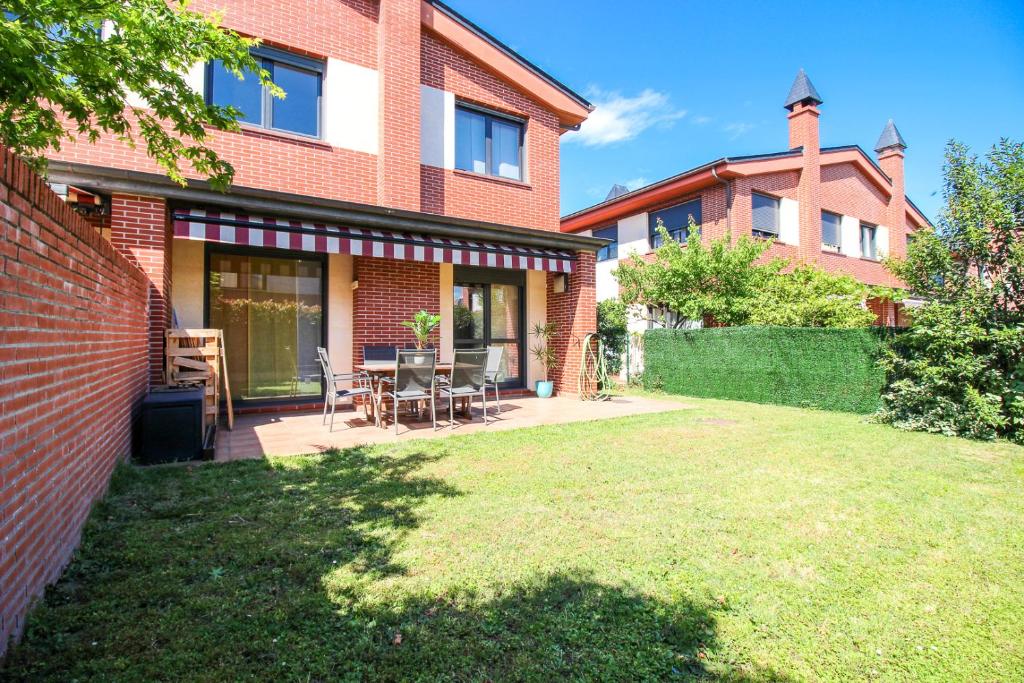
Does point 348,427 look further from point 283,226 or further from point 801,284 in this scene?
point 801,284

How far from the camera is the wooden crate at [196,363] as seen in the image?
7.38 m

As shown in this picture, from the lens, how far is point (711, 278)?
46.3 feet

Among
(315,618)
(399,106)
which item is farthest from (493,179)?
(315,618)

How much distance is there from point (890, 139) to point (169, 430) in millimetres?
28151

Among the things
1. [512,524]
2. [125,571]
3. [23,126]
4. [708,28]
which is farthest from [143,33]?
[708,28]

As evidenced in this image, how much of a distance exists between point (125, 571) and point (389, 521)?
168 centimetres

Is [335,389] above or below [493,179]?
below

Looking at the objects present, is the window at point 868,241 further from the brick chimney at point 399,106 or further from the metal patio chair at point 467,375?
the metal patio chair at point 467,375

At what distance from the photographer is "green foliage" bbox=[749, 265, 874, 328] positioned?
12.2 m

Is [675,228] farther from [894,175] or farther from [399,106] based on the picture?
[894,175]

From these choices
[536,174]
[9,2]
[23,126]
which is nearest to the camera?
[9,2]

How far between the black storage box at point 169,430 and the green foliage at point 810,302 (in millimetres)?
11976

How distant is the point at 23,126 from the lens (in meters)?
4.59

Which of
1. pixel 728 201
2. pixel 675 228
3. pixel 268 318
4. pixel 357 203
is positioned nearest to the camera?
pixel 357 203
